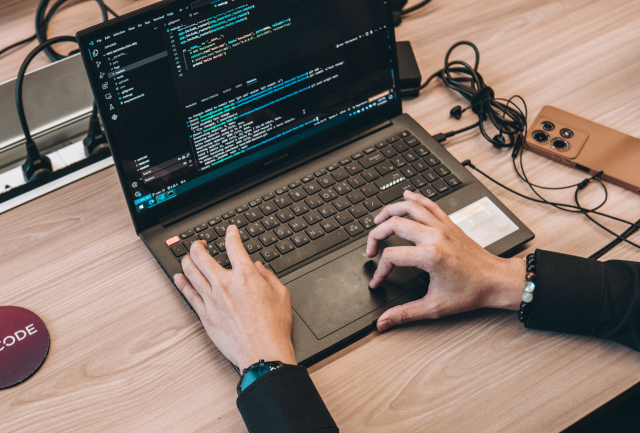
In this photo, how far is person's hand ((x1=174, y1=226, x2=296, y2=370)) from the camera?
639 mm

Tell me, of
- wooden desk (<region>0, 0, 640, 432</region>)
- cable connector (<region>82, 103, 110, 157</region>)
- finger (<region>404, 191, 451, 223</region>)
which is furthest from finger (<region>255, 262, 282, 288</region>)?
cable connector (<region>82, 103, 110, 157</region>)

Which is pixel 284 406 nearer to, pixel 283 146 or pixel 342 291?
pixel 342 291

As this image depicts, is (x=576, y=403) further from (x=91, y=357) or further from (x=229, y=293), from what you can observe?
(x=91, y=357)

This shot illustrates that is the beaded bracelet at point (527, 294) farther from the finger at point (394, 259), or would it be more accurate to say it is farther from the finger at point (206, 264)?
the finger at point (206, 264)

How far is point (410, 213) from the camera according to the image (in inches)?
28.9

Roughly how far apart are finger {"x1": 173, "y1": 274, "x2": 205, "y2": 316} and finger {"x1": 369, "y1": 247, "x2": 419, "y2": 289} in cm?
24

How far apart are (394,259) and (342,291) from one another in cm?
9

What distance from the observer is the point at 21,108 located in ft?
2.85

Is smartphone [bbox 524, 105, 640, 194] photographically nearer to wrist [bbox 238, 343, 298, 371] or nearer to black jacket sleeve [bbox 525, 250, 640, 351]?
black jacket sleeve [bbox 525, 250, 640, 351]

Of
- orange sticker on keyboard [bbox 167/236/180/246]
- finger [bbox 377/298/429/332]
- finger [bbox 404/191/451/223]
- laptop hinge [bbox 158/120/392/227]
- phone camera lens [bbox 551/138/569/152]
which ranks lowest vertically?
finger [bbox 377/298/429/332]

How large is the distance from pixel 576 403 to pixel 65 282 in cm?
73

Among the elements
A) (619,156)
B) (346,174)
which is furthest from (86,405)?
(619,156)

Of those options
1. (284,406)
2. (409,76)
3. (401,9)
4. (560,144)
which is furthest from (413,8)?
(284,406)

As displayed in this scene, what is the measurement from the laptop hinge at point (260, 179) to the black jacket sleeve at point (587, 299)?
0.38 m
